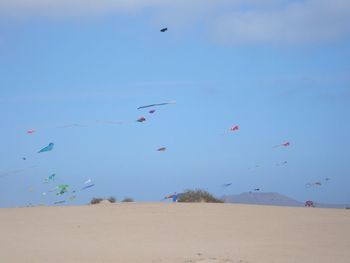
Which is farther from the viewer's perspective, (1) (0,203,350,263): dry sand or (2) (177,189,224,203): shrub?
(2) (177,189,224,203): shrub

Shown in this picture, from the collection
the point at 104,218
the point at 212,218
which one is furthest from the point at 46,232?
the point at 212,218

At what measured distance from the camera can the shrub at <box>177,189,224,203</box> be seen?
1066 inches

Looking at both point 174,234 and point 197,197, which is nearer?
point 174,234

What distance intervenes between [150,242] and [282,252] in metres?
3.59

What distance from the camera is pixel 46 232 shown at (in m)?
16.5

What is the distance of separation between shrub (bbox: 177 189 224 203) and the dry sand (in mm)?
4702

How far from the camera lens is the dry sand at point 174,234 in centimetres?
1270

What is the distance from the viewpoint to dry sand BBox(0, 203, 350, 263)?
41.7 ft

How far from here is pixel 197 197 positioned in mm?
27359

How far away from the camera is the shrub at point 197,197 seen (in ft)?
88.8

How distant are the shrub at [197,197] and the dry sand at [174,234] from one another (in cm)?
470

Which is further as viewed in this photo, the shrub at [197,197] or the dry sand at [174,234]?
the shrub at [197,197]

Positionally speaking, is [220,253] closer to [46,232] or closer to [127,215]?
[46,232]

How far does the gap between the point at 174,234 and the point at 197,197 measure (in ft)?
37.2
